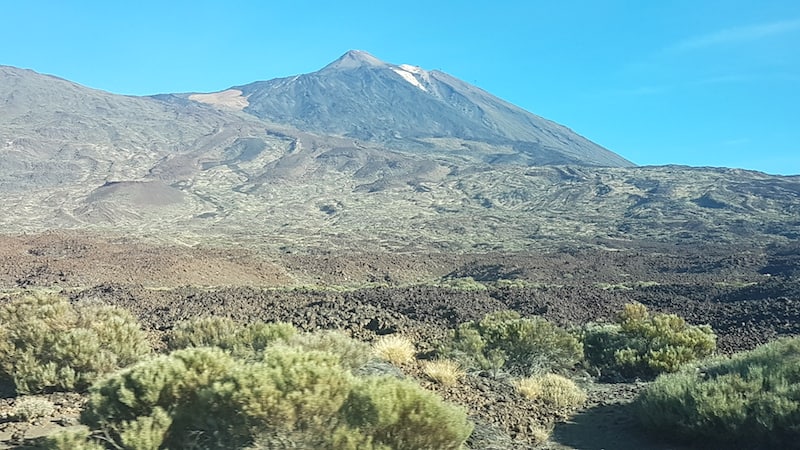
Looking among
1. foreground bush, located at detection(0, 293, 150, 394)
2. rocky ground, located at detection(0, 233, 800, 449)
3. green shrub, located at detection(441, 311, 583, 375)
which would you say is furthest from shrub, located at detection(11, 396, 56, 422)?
green shrub, located at detection(441, 311, 583, 375)

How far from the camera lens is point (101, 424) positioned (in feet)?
17.6

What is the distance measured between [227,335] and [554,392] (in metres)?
5.12

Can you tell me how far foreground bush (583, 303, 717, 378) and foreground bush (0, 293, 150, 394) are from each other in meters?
8.13

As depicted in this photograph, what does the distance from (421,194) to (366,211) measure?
12.9m

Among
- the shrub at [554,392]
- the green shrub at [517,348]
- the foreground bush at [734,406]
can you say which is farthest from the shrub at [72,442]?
the green shrub at [517,348]

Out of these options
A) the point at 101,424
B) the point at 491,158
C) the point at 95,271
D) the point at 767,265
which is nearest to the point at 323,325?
the point at 101,424

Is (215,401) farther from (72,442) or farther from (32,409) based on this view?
(32,409)

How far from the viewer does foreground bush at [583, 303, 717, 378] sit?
453 inches

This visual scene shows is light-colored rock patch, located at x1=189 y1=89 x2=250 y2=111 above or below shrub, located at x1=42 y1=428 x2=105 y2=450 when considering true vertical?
above

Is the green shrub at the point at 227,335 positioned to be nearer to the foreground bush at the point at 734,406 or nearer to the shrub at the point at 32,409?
the shrub at the point at 32,409

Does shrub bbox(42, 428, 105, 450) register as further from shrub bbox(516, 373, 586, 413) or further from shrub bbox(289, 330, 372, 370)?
shrub bbox(516, 373, 586, 413)

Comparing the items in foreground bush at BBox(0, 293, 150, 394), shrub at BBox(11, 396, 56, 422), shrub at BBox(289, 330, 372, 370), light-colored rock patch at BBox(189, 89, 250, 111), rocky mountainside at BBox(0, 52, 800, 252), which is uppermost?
light-colored rock patch at BBox(189, 89, 250, 111)

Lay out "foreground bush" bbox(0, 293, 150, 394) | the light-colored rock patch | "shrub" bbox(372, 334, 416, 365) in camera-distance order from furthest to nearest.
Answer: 1. the light-colored rock patch
2. "shrub" bbox(372, 334, 416, 365)
3. "foreground bush" bbox(0, 293, 150, 394)

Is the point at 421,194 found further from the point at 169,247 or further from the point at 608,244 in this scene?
the point at 169,247
